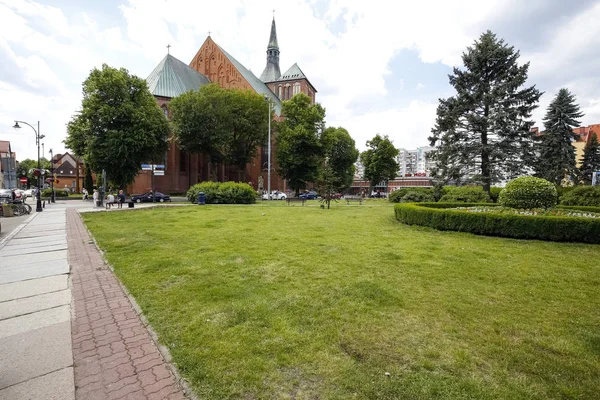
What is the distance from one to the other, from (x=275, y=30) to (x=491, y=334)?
76.7 meters

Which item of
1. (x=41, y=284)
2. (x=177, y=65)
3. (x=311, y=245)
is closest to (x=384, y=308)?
(x=311, y=245)

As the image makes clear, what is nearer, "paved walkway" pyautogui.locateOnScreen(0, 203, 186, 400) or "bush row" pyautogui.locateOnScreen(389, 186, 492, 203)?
"paved walkway" pyautogui.locateOnScreen(0, 203, 186, 400)

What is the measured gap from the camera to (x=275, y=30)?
68.2 metres

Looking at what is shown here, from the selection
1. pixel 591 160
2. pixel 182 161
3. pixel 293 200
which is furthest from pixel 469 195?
pixel 182 161

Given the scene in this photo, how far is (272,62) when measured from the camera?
69.1 metres

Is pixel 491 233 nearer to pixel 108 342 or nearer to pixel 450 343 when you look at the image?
pixel 450 343

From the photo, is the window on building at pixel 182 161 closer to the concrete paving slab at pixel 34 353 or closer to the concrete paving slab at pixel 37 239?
the concrete paving slab at pixel 37 239

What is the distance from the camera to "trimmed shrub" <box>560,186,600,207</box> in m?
19.0

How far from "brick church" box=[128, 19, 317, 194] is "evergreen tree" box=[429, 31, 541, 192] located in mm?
28143

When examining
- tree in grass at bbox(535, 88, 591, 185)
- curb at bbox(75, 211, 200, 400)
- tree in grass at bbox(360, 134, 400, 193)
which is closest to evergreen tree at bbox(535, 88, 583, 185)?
tree in grass at bbox(535, 88, 591, 185)

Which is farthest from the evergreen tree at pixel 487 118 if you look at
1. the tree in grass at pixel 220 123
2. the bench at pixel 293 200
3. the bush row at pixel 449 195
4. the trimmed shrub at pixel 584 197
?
the tree in grass at pixel 220 123

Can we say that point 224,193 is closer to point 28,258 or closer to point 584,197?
point 28,258

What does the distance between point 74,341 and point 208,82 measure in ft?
194

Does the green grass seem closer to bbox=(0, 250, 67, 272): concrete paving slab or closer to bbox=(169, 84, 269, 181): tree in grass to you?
bbox=(0, 250, 67, 272): concrete paving slab
